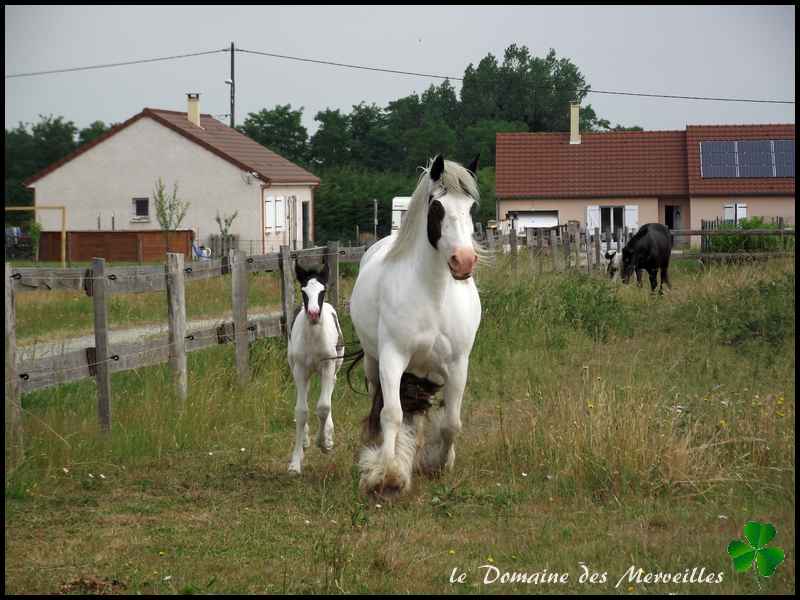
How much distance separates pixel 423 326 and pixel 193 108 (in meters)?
39.5

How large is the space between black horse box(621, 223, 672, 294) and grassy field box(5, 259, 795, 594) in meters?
10.2

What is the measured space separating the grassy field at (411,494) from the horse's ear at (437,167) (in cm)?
189

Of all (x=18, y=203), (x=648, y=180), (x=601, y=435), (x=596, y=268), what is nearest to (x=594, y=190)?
(x=648, y=180)

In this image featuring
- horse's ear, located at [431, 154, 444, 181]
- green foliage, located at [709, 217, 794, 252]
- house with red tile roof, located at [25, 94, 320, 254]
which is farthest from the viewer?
house with red tile roof, located at [25, 94, 320, 254]

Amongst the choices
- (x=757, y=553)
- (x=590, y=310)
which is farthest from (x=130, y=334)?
(x=757, y=553)

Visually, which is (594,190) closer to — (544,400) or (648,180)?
(648,180)

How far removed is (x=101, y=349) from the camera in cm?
837

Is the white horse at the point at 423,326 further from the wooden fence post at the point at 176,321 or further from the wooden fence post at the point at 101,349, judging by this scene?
the wooden fence post at the point at 176,321

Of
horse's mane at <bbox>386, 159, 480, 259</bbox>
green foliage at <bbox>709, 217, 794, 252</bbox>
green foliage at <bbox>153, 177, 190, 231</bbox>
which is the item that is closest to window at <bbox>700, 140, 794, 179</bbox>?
green foliage at <bbox>709, 217, 794, 252</bbox>

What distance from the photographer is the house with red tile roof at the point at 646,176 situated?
46812 millimetres

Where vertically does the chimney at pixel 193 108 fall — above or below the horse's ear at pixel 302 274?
above

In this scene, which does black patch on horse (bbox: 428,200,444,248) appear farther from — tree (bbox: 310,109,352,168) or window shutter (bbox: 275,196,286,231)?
tree (bbox: 310,109,352,168)

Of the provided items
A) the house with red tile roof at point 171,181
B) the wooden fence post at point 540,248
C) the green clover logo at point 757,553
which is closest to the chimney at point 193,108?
the house with red tile roof at point 171,181

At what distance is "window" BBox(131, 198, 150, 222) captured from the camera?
4306 cm
